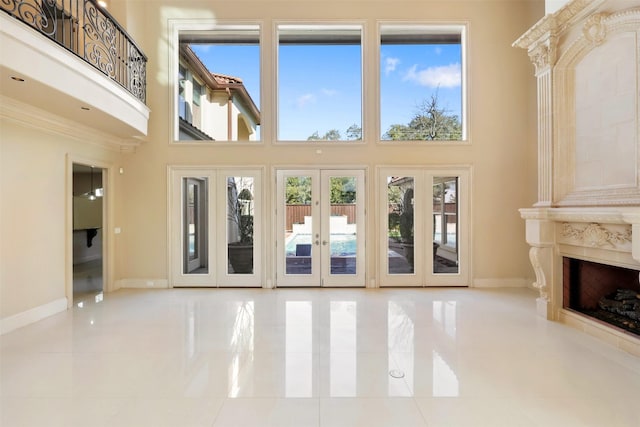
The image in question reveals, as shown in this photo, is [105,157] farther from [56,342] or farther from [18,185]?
[56,342]

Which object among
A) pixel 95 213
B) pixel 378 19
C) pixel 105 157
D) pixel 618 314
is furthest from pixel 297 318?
pixel 378 19

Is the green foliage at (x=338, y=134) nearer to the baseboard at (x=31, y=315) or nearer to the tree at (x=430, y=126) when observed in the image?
the tree at (x=430, y=126)

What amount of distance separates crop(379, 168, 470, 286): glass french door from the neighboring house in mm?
2889

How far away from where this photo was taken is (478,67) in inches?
230

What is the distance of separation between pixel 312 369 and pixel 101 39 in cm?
519

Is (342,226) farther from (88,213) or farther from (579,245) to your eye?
(88,213)

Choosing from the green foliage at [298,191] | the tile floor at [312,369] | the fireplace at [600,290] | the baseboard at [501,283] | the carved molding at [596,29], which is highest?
the carved molding at [596,29]

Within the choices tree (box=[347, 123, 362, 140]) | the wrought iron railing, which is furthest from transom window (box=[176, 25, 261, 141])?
tree (box=[347, 123, 362, 140])

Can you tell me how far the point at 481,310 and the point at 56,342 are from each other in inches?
212

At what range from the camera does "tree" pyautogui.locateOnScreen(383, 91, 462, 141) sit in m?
6.00

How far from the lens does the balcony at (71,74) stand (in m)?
3.03

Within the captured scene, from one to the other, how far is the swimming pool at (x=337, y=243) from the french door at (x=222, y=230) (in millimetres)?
588

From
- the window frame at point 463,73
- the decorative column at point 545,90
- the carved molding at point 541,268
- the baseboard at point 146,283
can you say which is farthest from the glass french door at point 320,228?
the decorative column at point 545,90

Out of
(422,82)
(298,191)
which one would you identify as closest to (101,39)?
(298,191)
